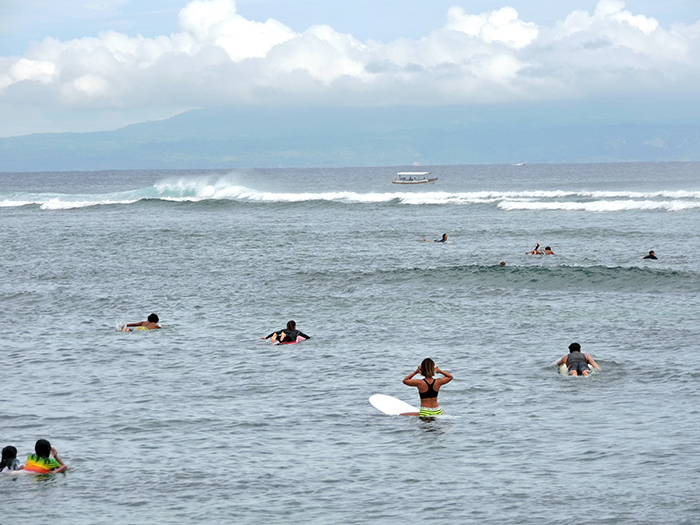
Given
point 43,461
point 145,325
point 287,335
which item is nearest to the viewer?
point 43,461

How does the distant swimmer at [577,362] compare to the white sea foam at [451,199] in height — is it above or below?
below

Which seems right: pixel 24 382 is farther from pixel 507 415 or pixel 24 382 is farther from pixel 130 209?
pixel 130 209

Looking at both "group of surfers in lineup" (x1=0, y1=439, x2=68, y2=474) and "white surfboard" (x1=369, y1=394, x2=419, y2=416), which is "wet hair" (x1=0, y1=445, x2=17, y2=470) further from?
"white surfboard" (x1=369, y1=394, x2=419, y2=416)

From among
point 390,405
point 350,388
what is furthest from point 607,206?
point 390,405

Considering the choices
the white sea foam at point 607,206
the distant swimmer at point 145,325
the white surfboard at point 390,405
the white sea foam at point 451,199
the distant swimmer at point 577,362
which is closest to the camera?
the white surfboard at point 390,405

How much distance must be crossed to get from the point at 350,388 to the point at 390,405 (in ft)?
6.08

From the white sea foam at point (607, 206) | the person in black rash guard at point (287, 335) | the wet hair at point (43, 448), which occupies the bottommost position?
the wet hair at point (43, 448)

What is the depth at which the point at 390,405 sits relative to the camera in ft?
58.0

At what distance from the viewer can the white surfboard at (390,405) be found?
57.1ft

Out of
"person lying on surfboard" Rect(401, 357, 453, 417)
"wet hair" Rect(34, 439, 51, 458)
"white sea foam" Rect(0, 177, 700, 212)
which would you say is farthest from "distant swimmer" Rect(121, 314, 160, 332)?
"white sea foam" Rect(0, 177, 700, 212)

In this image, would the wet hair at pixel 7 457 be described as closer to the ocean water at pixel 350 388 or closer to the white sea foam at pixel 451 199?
the ocean water at pixel 350 388

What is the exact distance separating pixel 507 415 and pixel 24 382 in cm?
1192

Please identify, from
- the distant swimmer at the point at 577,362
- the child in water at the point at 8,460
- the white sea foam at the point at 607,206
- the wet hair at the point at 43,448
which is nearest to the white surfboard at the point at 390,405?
the distant swimmer at the point at 577,362

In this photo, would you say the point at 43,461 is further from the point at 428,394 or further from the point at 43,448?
the point at 428,394
